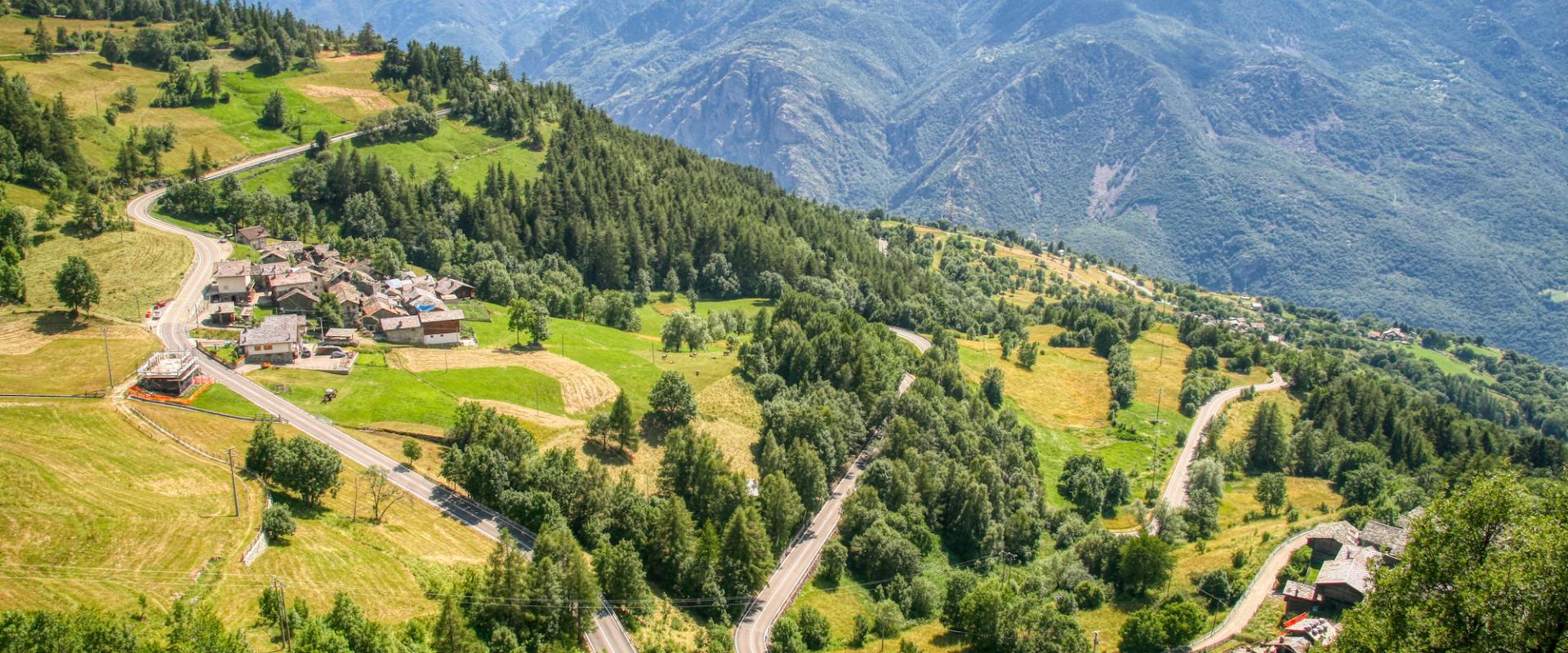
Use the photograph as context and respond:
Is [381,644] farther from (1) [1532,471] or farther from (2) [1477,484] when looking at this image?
(1) [1532,471]

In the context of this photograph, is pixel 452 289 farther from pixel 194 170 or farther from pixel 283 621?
pixel 283 621

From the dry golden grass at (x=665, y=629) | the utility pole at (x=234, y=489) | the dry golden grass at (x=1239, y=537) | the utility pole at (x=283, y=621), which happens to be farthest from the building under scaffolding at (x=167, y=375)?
the dry golden grass at (x=1239, y=537)

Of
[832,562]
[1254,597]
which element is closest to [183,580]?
[832,562]

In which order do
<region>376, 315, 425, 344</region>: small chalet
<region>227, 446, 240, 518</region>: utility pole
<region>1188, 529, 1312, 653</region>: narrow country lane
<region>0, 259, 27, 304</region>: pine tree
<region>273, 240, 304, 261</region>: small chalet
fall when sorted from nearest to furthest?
1. <region>227, 446, 240, 518</region>: utility pole
2. <region>1188, 529, 1312, 653</region>: narrow country lane
3. <region>0, 259, 27, 304</region>: pine tree
4. <region>376, 315, 425, 344</region>: small chalet
5. <region>273, 240, 304, 261</region>: small chalet

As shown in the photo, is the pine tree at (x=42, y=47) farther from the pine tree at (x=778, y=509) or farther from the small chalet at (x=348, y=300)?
the pine tree at (x=778, y=509)

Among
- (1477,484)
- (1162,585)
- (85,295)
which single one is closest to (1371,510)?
(1162,585)

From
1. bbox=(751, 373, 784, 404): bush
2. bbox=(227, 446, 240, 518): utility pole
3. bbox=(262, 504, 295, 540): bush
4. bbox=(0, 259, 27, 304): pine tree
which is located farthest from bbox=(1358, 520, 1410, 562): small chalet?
bbox=(0, 259, 27, 304): pine tree

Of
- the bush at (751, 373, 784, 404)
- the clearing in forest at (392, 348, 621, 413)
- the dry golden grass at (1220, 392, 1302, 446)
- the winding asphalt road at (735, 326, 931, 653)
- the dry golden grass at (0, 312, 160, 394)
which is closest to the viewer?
the winding asphalt road at (735, 326, 931, 653)

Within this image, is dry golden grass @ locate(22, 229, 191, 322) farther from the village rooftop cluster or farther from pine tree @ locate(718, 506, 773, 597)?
pine tree @ locate(718, 506, 773, 597)
